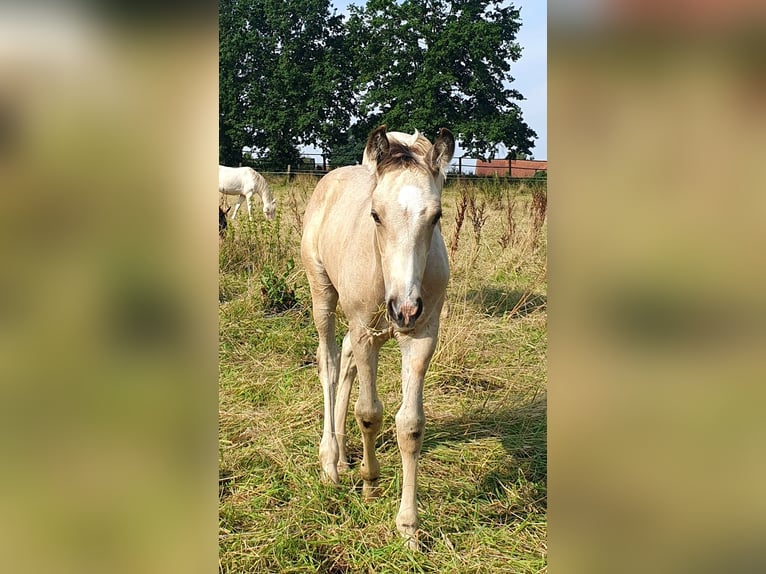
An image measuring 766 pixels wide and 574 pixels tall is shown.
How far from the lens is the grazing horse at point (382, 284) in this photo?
2.38 m

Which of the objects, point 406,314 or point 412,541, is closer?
point 406,314

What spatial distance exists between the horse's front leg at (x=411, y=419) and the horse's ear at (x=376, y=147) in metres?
0.80

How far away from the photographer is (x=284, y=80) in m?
35.5

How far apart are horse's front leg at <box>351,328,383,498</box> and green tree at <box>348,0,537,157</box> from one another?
29.9m

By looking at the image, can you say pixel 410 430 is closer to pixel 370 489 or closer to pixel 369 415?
pixel 369 415

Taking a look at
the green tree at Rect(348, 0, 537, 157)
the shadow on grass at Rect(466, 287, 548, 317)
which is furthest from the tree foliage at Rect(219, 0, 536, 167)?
the shadow on grass at Rect(466, 287, 548, 317)

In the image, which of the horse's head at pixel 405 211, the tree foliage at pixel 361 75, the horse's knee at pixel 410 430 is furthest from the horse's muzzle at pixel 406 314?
the tree foliage at pixel 361 75

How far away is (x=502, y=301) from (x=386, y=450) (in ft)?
10.6

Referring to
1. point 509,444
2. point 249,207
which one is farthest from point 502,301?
point 249,207

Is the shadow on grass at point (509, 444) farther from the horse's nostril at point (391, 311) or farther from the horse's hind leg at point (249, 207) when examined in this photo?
the horse's hind leg at point (249, 207)

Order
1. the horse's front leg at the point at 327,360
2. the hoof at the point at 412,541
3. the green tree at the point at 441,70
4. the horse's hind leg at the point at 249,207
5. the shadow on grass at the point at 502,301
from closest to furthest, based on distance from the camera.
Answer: the hoof at the point at 412,541 → the horse's front leg at the point at 327,360 → the shadow on grass at the point at 502,301 → the horse's hind leg at the point at 249,207 → the green tree at the point at 441,70

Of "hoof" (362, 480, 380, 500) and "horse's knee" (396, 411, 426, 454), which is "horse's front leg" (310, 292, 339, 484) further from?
"horse's knee" (396, 411, 426, 454)
